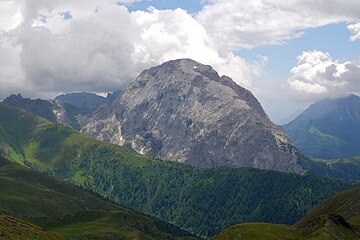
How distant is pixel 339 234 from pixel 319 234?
30.1 ft

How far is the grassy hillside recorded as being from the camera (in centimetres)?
13880

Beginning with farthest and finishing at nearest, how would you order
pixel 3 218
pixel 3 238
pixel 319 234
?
pixel 319 234
pixel 3 218
pixel 3 238

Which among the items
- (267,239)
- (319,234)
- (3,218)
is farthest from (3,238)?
(319,234)

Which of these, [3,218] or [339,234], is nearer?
[3,218]

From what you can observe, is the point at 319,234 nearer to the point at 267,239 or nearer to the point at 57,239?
the point at 267,239

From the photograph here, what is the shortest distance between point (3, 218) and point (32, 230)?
1019 centimetres

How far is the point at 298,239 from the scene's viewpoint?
19875cm

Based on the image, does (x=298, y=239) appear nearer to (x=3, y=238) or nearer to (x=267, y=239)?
(x=267, y=239)

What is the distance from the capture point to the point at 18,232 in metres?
146

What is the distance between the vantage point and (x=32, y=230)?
155125 mm

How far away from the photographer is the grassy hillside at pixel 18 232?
455ft

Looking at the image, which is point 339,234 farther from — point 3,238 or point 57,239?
point 3,238

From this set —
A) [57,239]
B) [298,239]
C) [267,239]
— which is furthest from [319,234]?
[57,239]

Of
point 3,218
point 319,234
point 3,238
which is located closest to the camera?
point 3,238
